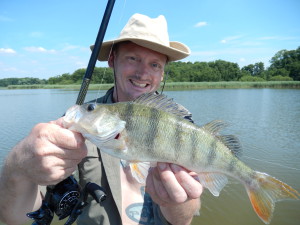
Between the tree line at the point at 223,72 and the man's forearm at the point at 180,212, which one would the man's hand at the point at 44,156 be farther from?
the tree line at the point at 223,72

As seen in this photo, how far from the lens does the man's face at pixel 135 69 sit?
294 centimetres

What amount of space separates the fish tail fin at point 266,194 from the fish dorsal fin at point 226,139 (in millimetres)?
237

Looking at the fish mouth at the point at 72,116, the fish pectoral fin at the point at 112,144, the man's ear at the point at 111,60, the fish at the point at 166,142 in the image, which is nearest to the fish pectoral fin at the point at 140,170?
the fish at the point at 166,142

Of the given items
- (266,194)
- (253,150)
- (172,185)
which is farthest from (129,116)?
(253,150)

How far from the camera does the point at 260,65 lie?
8281 centimetres

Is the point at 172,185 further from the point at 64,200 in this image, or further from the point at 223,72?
the point at 223,72

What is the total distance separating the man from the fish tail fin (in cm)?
51

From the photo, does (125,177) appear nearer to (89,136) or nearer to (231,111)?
(89,136)

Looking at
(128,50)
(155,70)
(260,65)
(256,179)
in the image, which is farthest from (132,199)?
(260,65)

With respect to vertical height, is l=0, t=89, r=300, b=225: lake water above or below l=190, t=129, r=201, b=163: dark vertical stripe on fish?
below

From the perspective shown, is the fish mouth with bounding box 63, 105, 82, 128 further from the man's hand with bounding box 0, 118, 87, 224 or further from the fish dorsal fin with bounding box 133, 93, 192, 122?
the fish dorsal fin with bounding box 133, 93, 192, 122

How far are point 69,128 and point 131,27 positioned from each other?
1918mm

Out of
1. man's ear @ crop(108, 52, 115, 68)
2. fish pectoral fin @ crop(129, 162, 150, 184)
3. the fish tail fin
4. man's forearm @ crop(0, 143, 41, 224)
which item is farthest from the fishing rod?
man's ear @ crop(108, 52, 115, 68)

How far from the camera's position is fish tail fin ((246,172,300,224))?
1.78 metres
